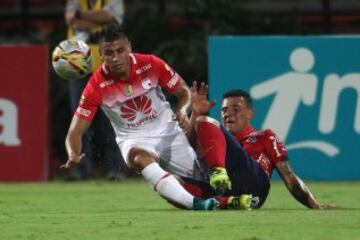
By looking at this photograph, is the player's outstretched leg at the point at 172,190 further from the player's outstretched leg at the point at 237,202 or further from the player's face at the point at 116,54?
the player's face at the point at 116,54

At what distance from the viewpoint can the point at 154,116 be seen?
10102 mm

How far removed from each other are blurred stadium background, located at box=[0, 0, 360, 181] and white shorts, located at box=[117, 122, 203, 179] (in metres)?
4.50

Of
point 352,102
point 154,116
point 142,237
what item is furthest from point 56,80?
point 142,237

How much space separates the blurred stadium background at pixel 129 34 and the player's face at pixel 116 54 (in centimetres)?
488

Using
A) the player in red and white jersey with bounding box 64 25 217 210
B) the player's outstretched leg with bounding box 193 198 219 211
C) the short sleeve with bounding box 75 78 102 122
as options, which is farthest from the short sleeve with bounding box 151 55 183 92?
the player's outstretched leg with bounding box 193 198 219 211

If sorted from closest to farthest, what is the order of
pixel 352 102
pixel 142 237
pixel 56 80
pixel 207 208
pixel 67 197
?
pixel 142 237
pixel 207 208
pixel 67 197
pixel 352 102
pixel 56 80

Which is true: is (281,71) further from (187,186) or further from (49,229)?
(49,229)

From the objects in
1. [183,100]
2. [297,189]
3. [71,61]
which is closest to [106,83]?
[183,100]

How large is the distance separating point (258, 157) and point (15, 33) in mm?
8665

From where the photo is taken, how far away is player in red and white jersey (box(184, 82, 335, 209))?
30.0 ft

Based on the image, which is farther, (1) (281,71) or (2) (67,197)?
(1) (281,71)

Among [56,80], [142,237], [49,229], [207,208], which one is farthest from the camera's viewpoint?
[56,80]

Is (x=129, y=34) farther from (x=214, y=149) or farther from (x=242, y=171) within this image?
(x=214, y=149)

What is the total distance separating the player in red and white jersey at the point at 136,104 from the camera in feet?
31.9
